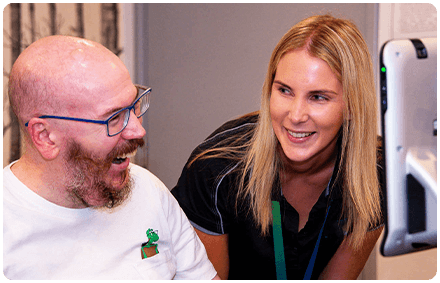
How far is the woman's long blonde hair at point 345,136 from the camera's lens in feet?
4.03

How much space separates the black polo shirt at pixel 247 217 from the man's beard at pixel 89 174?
381 millimetres

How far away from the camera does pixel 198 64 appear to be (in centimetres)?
294

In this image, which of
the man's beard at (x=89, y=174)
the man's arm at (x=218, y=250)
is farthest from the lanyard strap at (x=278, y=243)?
the man's beard at (x=89, y=174)

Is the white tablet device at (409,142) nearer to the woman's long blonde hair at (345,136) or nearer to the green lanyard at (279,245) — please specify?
the woman's long blonde hair at (345,136)

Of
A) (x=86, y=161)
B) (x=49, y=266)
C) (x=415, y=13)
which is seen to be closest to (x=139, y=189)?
(x=86, y=161)

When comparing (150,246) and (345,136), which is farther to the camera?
(345,136)

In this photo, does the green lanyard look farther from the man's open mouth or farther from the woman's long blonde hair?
the man's open mouth

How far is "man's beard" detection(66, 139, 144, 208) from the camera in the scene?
102cm

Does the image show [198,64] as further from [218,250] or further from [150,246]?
[150,246]

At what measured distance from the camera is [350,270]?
151cm

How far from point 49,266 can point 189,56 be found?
7.15 ft

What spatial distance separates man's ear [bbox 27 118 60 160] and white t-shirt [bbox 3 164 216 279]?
9 centimetres

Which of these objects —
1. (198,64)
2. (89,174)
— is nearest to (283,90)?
(89,174)

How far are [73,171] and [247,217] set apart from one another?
24.9 inches
